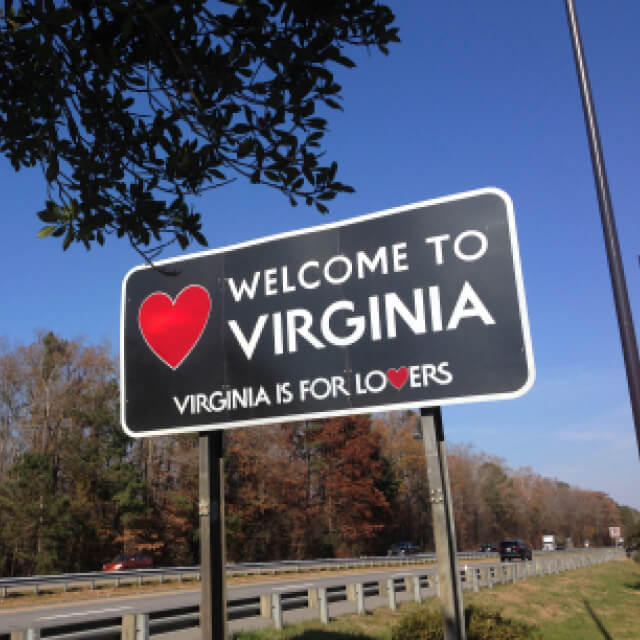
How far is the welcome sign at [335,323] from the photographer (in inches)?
196

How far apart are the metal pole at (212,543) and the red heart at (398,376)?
170 cm

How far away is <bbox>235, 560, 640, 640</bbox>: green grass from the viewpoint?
12.3m

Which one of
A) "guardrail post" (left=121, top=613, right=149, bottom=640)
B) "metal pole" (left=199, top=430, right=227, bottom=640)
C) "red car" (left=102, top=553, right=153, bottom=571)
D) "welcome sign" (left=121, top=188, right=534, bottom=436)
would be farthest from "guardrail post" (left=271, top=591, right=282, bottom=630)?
"red car" (left=102, top=553, right=153, bottom=571)

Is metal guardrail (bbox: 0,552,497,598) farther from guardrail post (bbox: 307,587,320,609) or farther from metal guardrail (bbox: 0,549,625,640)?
guardrail post (bbox: 307,587,320,609)

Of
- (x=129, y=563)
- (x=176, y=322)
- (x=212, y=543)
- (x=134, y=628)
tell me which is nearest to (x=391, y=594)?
(x=134, y=628)

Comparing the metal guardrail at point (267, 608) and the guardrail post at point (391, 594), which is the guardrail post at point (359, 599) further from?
the guardrail post at point (391, 594)

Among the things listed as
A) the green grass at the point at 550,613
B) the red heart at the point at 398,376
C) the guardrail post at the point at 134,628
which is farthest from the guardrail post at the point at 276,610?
the red heart at the point at 398,376

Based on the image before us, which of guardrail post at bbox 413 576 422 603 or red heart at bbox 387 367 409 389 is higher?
red heart at bbox 387 367 409 389

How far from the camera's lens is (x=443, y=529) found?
491cm

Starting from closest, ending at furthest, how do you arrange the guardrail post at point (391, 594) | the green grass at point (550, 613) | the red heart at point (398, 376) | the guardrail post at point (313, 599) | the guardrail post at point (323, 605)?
the red heart at point (398, 376)
the green grass at point (550, 613)
the guardrail post at point (323, 605)
the guardrail post at point (313, 599)
the guardrail post at point (391, 594)

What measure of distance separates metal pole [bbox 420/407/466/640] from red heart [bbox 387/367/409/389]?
0.92 feet

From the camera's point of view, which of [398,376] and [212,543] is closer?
[398,376]

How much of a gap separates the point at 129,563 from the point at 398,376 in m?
34.5

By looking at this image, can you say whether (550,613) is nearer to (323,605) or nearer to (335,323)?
(323,605)
